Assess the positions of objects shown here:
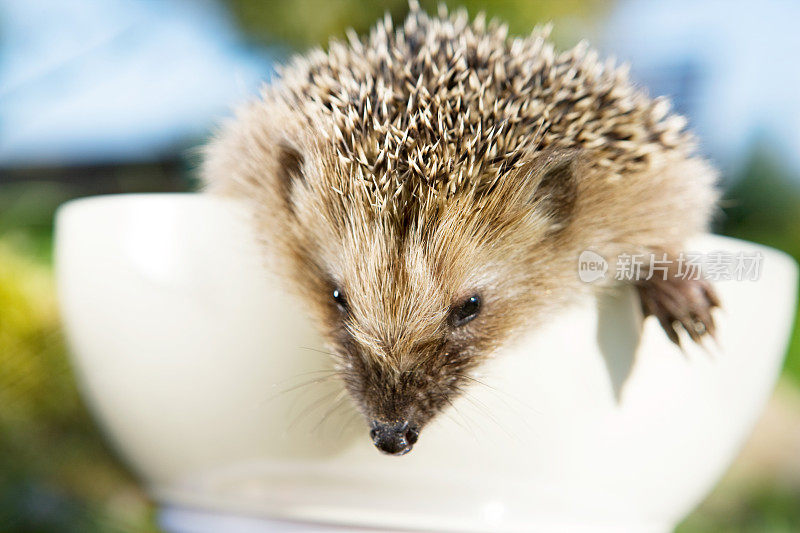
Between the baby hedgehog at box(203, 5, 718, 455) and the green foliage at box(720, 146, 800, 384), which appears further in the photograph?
the green foliage at box(720, 146, 800, 384)

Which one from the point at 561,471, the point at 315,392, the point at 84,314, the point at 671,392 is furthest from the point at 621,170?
the point at 84,314

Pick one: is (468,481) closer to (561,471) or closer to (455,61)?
(561,471)

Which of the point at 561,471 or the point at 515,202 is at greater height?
the point at 515,202

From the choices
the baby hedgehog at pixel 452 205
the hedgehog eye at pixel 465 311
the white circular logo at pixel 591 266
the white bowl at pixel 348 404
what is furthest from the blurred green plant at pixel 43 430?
the white circular logo at pixel 591 266

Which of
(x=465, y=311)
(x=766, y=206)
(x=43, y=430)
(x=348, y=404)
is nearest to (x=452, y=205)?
(x=465, y=311)

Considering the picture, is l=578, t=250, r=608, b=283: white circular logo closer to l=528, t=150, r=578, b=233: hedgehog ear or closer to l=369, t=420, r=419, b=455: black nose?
l=528, t=150, r=578, b=233: hedgehog ear

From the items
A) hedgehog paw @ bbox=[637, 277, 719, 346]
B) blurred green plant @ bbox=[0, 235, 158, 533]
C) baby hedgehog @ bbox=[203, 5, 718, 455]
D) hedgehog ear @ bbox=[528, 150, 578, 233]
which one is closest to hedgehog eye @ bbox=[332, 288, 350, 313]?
baby hedgehog @ bbox=[203, 5, 718, 455]

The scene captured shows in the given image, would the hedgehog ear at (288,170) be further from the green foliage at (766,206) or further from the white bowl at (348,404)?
the green foliage at (766,206)
